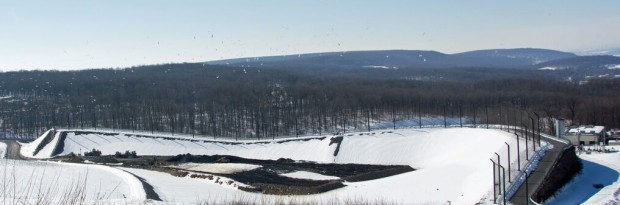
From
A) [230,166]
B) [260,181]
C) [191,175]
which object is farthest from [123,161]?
[260,181]

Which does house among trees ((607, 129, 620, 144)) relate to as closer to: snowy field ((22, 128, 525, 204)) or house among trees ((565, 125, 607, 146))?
house among trees ((565, 125, 607, 146))

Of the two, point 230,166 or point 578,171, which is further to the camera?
point 230,166

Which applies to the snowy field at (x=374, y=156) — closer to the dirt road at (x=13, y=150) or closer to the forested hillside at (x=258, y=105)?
the dirt road at (x=13, y=150)

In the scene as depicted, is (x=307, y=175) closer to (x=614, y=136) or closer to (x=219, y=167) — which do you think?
(x=219, y=167)

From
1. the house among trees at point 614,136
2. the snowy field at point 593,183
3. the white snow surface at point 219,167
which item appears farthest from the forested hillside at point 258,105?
the snowy field at point 593,183

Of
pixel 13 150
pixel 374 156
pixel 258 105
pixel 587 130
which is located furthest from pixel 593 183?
pixel 258 105

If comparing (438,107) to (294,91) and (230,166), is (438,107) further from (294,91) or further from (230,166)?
(230,166)

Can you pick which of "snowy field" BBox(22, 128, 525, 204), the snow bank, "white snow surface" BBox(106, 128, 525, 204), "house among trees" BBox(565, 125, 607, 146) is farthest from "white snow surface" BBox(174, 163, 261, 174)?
"house among trees" BBox(565, 125, 607, 146)
